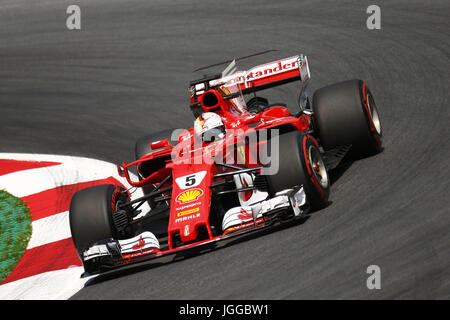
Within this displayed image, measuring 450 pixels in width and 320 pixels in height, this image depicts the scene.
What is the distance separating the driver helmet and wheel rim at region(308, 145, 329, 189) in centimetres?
109

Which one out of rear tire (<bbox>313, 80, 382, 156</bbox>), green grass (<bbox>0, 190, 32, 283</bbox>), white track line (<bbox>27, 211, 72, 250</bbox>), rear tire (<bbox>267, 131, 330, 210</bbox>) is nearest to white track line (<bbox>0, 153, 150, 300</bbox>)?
white track line (<bbox>27, 211, 72, 250</bbox>)

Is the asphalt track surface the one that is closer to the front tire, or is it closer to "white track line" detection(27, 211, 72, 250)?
the front tire

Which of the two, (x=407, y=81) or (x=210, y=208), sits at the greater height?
(x=407, y=81)

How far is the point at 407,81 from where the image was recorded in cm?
1206

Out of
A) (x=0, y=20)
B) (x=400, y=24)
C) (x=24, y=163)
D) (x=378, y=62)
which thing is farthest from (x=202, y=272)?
(x=0, y=20)

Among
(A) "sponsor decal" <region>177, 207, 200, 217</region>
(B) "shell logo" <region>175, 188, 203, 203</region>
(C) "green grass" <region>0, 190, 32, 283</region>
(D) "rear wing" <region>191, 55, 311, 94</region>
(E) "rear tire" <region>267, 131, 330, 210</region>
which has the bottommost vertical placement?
(C) "green grass" <region>0, 190, 32, 283</region>

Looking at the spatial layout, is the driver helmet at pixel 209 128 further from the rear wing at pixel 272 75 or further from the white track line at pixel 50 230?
the white track line at pixel 50 230

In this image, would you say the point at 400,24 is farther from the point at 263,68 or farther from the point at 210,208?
the point at 210,208

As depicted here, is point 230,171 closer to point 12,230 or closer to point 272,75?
point 272,75

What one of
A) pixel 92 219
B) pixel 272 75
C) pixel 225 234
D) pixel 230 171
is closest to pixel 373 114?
pixel 272 75

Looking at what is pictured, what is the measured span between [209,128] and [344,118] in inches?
66.0

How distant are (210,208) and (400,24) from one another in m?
8.14

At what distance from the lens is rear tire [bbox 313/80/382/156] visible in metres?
8.98

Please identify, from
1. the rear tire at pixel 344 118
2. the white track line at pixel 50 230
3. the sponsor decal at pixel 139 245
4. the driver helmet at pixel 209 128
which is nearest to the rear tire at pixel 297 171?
the driver helmet at pixel 209 128
